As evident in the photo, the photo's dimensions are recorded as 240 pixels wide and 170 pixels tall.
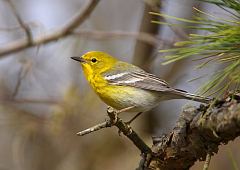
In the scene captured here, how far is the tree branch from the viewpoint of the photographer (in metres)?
1.59

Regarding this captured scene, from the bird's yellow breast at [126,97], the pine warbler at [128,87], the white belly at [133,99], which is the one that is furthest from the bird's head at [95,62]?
the white belly at [133,99]

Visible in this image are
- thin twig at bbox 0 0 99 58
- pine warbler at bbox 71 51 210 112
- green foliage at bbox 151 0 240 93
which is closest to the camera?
green foliage at bbox 151 0 240 93

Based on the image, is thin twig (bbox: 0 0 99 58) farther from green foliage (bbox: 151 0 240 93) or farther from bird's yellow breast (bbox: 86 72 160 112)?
green foliage (bbox: 151 0 240 93)

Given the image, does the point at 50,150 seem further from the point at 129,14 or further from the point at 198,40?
the point at 198,40

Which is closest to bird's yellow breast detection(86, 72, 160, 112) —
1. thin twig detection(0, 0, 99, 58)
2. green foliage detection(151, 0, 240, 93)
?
thin twig detection(0, 0, 99, 58)

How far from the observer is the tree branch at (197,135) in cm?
159

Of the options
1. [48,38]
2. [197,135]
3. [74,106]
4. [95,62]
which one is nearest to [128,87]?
[95,62]

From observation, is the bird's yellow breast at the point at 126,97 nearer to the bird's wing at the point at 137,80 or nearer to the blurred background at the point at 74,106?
the bird's wing at the point at 137,80

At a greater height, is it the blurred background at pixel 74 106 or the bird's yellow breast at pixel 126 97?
the bird's yellow breast at pixel 126 97

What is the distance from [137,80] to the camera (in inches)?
138

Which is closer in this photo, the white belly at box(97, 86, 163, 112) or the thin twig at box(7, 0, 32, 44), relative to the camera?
the white belly at box(97, 86, 163, 112)

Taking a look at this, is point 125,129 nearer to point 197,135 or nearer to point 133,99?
point 197,135

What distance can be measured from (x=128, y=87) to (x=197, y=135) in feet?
5.35

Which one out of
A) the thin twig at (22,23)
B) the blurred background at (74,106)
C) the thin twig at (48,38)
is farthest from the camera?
the blurred background at (74,106)
